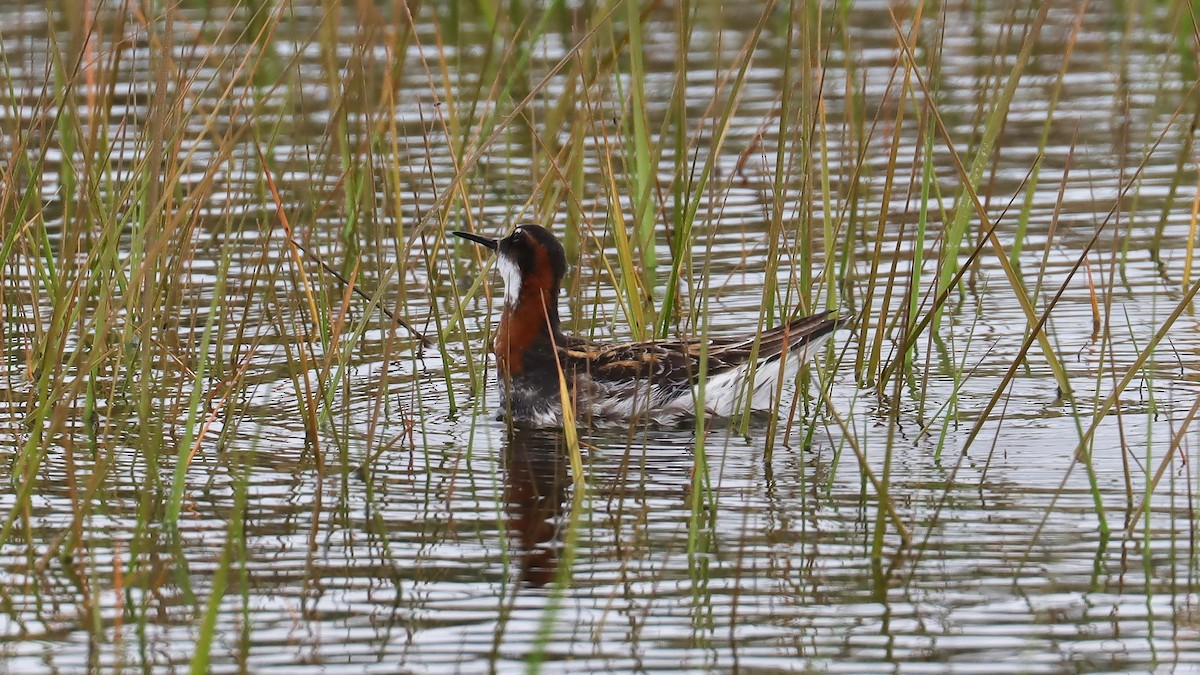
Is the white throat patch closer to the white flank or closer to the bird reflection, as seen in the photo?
the bird reflection

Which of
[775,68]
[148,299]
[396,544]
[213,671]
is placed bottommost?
[213,671]

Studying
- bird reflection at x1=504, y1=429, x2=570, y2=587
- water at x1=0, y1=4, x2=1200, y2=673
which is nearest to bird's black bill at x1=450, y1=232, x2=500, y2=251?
water at x1=0, y1=4, x2=1200, y2=673

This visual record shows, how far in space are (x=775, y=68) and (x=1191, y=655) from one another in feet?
31.9

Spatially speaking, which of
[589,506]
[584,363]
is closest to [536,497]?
[589,506]

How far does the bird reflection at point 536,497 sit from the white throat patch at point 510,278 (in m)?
0.70

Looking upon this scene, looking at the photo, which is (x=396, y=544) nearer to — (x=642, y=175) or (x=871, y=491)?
(x=871, y=491)

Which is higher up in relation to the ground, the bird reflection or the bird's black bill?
the bird's black bill

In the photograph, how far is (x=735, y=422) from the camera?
22.2ft

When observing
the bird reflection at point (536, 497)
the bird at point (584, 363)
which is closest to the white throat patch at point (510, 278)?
the bird at point (584, 363)

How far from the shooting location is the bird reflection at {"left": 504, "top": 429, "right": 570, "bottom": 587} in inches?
199

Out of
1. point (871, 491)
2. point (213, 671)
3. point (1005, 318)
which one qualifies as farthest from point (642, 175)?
point (213, 671)

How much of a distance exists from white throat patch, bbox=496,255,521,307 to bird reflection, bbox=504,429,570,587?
70cm

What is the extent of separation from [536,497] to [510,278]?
1.75 meters

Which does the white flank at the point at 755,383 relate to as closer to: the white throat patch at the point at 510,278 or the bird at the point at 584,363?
the bird at the point at 584,363
